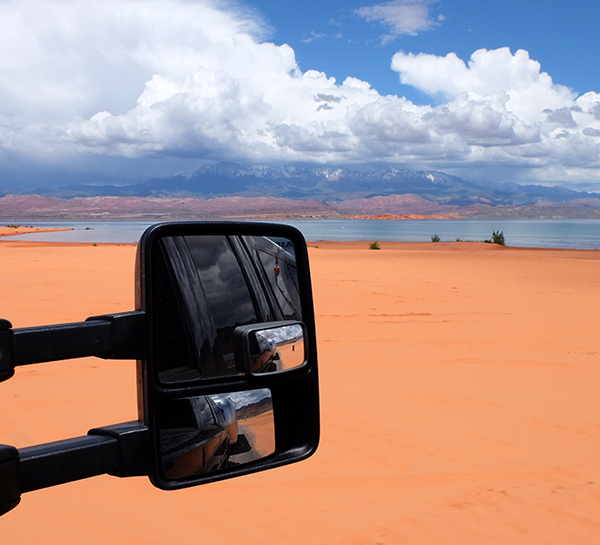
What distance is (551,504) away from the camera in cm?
331

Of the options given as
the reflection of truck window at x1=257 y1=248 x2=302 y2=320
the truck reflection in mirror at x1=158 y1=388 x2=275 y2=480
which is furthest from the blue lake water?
the truck reflection in mirror at x1=158 y1=388 x2=275 y2=480

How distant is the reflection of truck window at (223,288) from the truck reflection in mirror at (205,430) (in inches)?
3.3

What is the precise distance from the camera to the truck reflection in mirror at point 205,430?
114 centimetres

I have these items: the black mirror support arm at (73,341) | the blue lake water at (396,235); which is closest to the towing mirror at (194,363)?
the black mirror support arm at (73,341)

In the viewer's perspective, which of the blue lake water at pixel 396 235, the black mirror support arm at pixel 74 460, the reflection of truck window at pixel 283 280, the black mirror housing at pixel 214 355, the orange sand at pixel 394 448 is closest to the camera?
the black mirror support arm at pixel 74 460

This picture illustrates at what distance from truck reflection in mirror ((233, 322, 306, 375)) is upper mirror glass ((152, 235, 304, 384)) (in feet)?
0.04

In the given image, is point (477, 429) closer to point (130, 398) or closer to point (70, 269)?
point (130, 398)

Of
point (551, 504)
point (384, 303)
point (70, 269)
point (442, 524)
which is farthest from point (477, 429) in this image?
point (70, 269)

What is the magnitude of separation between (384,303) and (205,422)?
10231mm

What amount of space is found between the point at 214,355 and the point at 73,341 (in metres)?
0.28

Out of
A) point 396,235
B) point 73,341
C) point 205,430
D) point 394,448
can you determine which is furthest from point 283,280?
point 396,235

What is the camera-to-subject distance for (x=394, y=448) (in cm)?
409

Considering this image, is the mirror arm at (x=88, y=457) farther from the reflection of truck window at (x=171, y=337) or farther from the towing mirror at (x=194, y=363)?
the reflection of truck window at (x=171, y=337)

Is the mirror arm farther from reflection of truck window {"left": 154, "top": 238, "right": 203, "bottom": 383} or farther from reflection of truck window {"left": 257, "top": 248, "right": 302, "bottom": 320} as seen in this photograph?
reflection of truck window {"left": 257, "top": 248, "right": 302, "bottom": 320}
